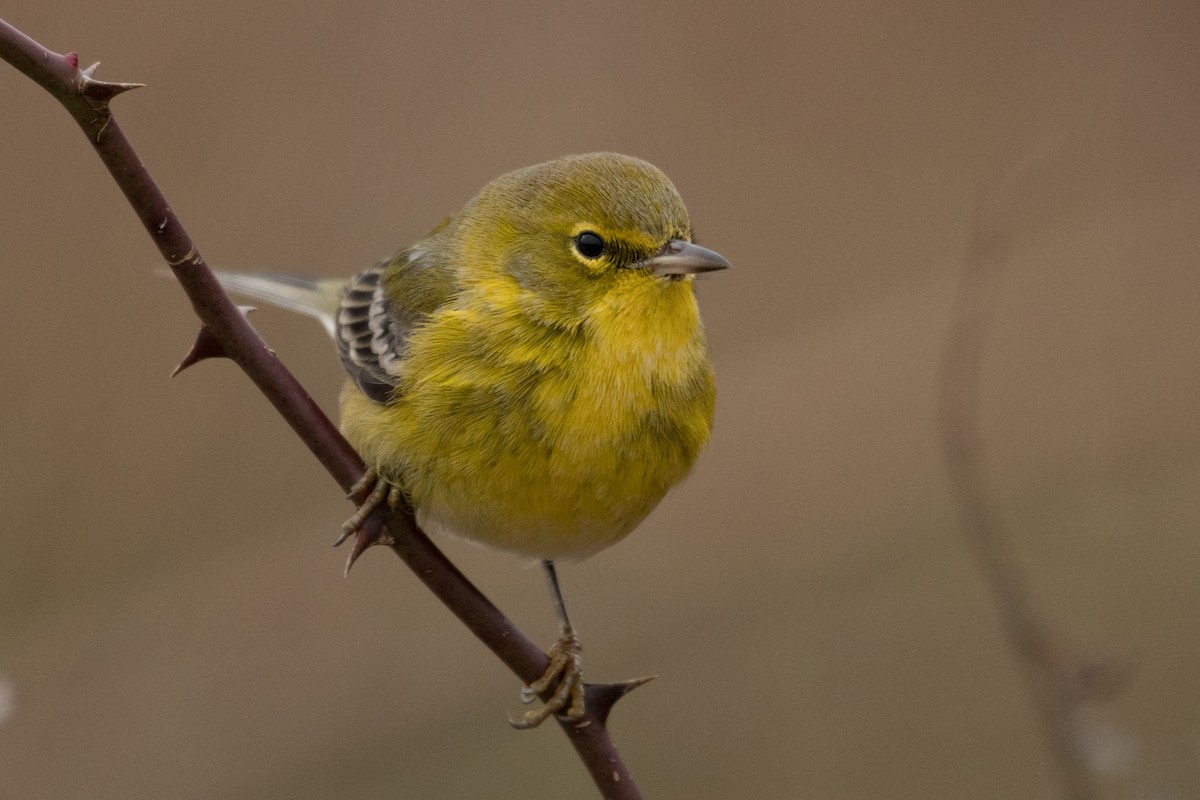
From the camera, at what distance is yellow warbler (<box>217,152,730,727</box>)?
10.8ft

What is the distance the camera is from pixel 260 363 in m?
2.31

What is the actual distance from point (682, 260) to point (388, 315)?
1075mm

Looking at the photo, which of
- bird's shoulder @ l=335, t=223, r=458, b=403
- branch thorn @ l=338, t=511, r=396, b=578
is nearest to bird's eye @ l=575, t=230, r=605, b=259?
bird's shoulder @ l=335, t=223, r=458, b=403

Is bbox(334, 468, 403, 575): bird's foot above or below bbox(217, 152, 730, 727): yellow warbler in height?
below

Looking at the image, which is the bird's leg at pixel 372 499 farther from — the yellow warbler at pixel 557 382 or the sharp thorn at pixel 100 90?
the sharp thorn at pixel 100 90

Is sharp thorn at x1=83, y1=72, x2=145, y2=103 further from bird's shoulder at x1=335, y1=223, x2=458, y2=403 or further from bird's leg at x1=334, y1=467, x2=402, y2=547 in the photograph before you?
bird's shoulder at x1=335, y1=223, x2=458, y2=403

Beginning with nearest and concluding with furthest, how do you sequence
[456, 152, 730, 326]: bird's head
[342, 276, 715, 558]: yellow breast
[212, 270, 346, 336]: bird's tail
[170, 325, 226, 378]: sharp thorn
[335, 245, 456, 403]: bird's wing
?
[170, 325, 226, 378]: sharp thorn → [342, 276, 715, 558]: yellow breast → [456, 152, 730, 326]: bird's head → [335, 245, 456, 403]: bird's wing → [212, 270, 346, 336]: bird's tail

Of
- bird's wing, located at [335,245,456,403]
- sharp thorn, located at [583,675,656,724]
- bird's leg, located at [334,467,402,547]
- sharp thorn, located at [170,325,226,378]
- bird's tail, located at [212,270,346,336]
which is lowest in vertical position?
sharp thorn, located at [583,675,656,724]

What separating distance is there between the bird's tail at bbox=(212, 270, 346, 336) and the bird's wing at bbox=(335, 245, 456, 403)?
0.66 m

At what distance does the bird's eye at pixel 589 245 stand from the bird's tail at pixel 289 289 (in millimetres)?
1730

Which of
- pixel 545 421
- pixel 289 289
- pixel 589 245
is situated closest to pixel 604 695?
pixel 545 421

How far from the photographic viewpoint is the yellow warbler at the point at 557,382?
328 cm

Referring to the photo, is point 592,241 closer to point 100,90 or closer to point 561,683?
point 561,683

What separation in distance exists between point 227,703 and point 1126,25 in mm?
6224
